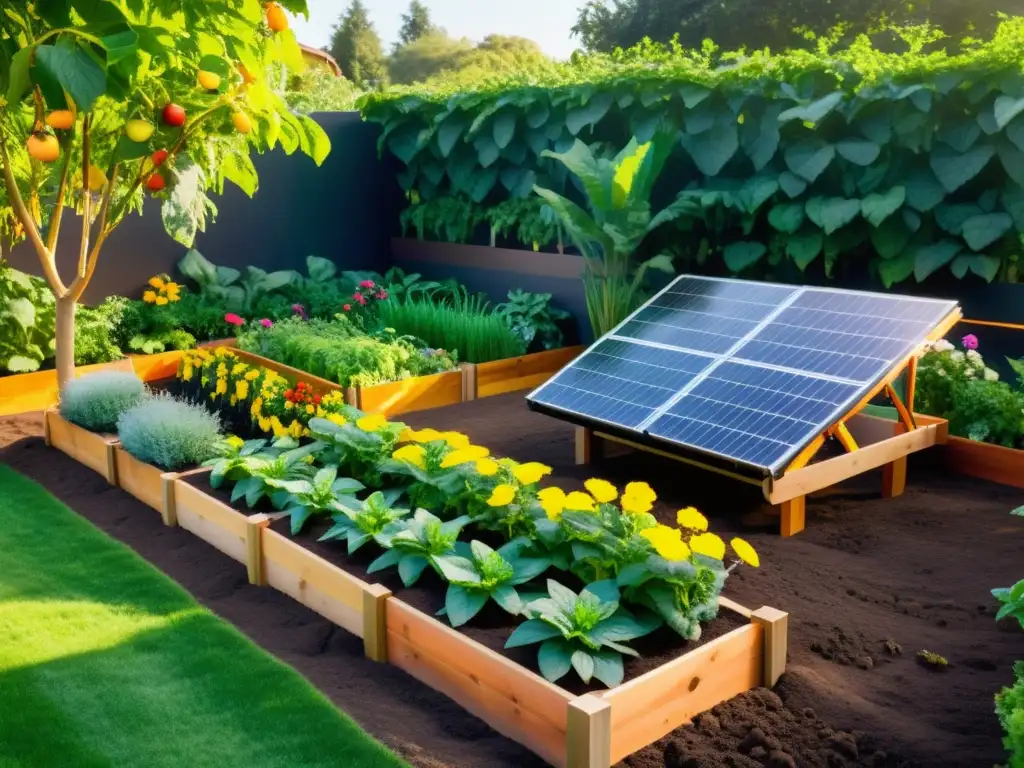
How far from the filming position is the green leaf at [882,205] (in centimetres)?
720

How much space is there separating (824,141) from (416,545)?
5.30 m

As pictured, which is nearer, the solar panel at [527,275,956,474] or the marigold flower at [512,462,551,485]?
the marigold flower at [512,462,551,485]

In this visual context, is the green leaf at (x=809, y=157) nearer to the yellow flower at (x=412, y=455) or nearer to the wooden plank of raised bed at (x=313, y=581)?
the yellow flower at (x=412, y=455)

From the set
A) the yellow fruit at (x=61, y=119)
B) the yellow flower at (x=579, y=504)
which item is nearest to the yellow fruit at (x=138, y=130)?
the yellow fruit at (x=61, y=119)

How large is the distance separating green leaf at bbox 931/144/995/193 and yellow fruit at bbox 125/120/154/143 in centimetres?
538

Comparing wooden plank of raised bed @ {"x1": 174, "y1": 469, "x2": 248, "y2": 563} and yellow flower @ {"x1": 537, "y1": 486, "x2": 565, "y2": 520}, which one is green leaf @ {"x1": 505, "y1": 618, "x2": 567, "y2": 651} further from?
wooden plank of raised bed @ {"x1": 174, "y1": 469, "x2": 248, "y2": 563}

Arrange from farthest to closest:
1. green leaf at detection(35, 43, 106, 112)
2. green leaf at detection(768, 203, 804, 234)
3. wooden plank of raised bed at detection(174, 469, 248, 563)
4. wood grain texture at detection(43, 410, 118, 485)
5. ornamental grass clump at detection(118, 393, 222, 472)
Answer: green leaf at detection(768, 203, 804, 234) → wood grain texture at detection(43, 410, 118, 485) → ornamental grass clump at detection(118, 393, 222, 472) → wooden plank of raised bed at detection(174, 469, 248, 563) → green leaf at detection(35, 43, 106, 112)

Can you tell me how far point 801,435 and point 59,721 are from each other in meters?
3.61

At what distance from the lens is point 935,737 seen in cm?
344

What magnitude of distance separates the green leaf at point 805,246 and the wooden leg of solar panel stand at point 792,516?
2.99 m

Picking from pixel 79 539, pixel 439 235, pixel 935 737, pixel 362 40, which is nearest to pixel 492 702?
pixel 935 737

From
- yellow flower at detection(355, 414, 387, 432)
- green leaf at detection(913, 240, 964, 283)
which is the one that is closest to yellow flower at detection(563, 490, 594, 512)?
yellow flower at detection(355, 414, 387, 432)

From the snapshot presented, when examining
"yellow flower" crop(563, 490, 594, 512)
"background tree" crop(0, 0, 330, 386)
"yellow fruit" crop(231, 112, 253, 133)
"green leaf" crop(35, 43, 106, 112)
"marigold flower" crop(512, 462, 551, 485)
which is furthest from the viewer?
"yellow fruit" crop(231, 112, 253, 133)

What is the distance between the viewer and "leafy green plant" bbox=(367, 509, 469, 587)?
4152 mm
